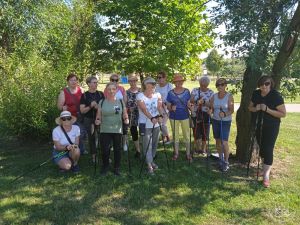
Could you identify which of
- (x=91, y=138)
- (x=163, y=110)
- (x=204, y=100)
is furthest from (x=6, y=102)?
(x=204, y=100)

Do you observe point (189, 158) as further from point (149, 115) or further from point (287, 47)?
point (287, 47)

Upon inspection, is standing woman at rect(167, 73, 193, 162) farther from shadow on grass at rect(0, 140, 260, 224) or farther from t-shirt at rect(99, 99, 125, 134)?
t-shirt at rect(99, 99, 125, 134)

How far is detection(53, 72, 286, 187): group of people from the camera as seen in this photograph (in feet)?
20.2

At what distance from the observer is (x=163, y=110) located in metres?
6.88

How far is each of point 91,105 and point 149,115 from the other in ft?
3.73

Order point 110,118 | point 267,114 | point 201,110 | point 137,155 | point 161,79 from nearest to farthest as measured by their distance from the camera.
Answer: point 267,114
point 110,118
point 201,110
point 137,155
point 161,79

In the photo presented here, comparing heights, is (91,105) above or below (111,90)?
below

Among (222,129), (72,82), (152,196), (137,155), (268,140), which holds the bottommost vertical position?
(152,196)

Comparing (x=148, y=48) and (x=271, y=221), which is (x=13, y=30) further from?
(x=271, y=221)

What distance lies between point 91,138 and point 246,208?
3.20 metres

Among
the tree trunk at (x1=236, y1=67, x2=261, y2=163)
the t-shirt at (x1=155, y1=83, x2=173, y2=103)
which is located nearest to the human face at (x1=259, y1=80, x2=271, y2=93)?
the tree trunk at (x1=236, y1=67, x2=261, y2=163)

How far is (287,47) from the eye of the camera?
6.50 meters

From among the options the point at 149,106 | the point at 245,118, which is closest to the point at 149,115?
the point at 149,106

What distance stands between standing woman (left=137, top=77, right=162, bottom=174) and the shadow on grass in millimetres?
459
